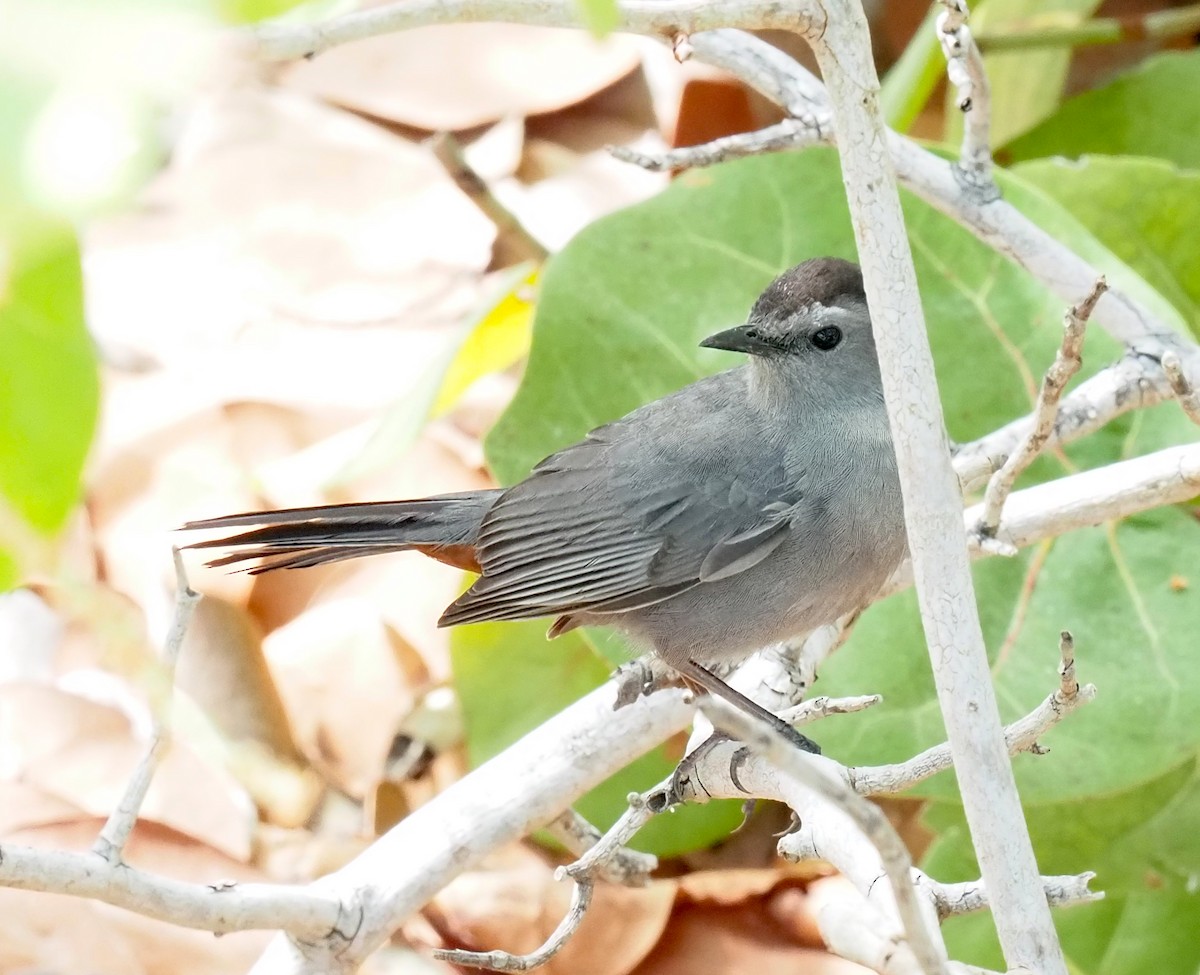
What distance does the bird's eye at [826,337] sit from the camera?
1877 millimetres

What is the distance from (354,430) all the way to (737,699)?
1461 mm

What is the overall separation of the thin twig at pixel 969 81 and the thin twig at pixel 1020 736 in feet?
2.49

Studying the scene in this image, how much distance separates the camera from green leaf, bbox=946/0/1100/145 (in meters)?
2.94

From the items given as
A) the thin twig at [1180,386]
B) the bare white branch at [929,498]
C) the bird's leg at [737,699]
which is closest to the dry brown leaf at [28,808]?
the bird's leg at [737,699]

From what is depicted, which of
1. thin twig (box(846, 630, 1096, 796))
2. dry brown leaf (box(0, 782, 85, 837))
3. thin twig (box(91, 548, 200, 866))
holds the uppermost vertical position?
thin twig (box(846, 630, 1096, 796))

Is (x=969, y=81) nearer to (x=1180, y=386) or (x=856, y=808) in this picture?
(x=1180, y=386)

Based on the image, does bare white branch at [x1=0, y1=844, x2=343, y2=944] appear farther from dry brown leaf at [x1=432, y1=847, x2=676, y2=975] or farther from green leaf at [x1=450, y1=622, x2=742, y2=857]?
green leaf at [x1=450, y1=622, x2=742, y2=857]

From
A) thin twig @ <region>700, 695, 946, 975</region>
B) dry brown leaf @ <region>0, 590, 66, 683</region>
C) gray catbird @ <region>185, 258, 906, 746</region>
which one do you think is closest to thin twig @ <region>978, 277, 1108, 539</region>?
gray catbird @ <region>185, 258, 906, 746</region>

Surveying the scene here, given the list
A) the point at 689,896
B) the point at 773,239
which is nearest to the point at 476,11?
the point at 773,239

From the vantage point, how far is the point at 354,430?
2.97 meters

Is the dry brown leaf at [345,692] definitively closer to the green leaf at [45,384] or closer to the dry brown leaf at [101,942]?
the dry brown leaf at [101,942]

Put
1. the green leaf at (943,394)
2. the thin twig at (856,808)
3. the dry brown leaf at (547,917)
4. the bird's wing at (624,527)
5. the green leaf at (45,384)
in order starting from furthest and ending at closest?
the dry brown leaf at (547,917), the green leaf at (943,394), the bird's wing at (624,527), the thin twig at (856,808), the green leaf at (45,384)

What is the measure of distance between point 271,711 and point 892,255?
2038mm

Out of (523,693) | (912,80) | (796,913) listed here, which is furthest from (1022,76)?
(796,913)
